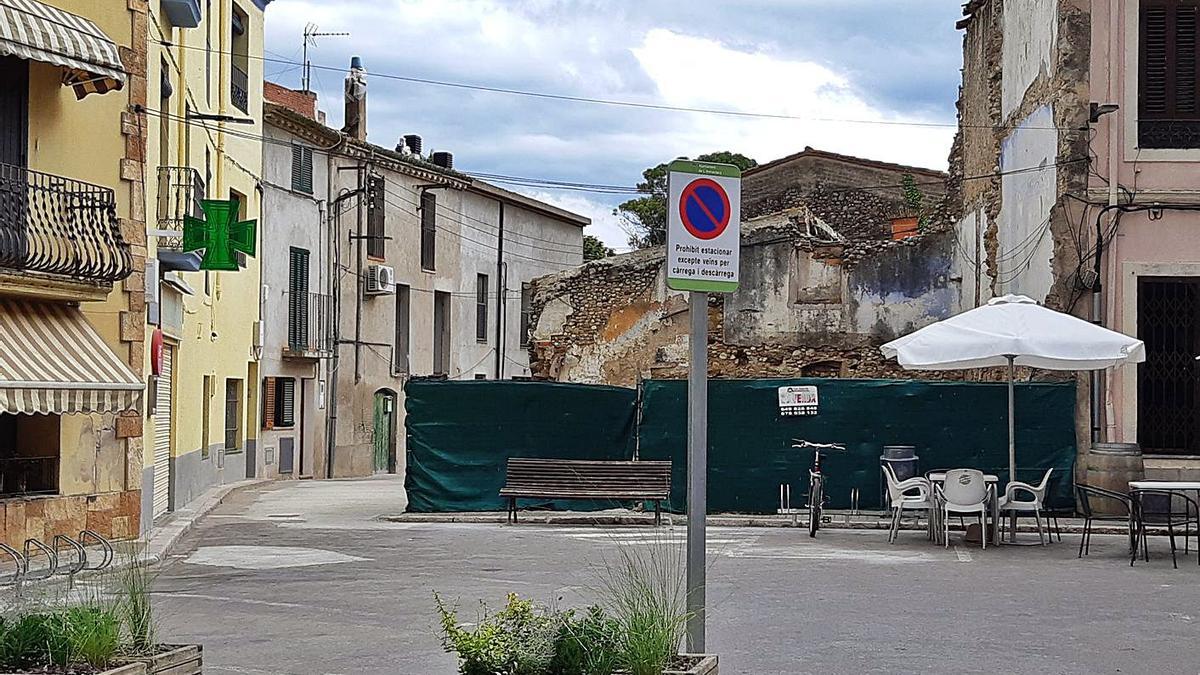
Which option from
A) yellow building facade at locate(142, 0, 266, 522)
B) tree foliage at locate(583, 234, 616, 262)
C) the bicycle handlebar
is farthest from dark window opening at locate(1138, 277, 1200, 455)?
tree foliage at locate(583, 234, 616, 262)

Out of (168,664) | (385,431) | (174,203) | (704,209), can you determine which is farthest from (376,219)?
(168,664)

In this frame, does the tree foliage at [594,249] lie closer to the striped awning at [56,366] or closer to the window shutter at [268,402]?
the window shutter at [268,402]

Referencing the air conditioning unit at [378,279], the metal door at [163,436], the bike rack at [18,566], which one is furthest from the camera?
the air conditioning unit at [378,279]

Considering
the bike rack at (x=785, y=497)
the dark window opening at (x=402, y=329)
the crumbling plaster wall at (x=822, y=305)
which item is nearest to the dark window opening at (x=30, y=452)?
the bike rack at (x=785, y=497)

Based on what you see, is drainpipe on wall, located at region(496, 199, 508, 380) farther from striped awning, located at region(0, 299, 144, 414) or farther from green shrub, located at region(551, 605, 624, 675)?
green shrub, located at region(551, 605, 624, 675)

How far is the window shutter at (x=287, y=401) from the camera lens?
37406mm

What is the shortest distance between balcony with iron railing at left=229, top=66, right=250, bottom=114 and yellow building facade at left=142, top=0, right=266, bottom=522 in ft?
0.09

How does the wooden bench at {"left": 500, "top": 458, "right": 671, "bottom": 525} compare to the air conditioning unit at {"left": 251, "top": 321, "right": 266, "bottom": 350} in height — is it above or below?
below

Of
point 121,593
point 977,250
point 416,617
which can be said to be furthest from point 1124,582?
point 977,250

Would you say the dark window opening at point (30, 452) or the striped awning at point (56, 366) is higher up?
the striped awning at point (56, 366)

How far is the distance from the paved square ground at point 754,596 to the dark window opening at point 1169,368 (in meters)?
2.92

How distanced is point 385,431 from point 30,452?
27.3 metres

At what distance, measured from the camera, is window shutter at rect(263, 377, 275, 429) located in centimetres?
3609

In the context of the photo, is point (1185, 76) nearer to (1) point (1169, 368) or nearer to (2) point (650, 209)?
(1) point (1169, 368)
